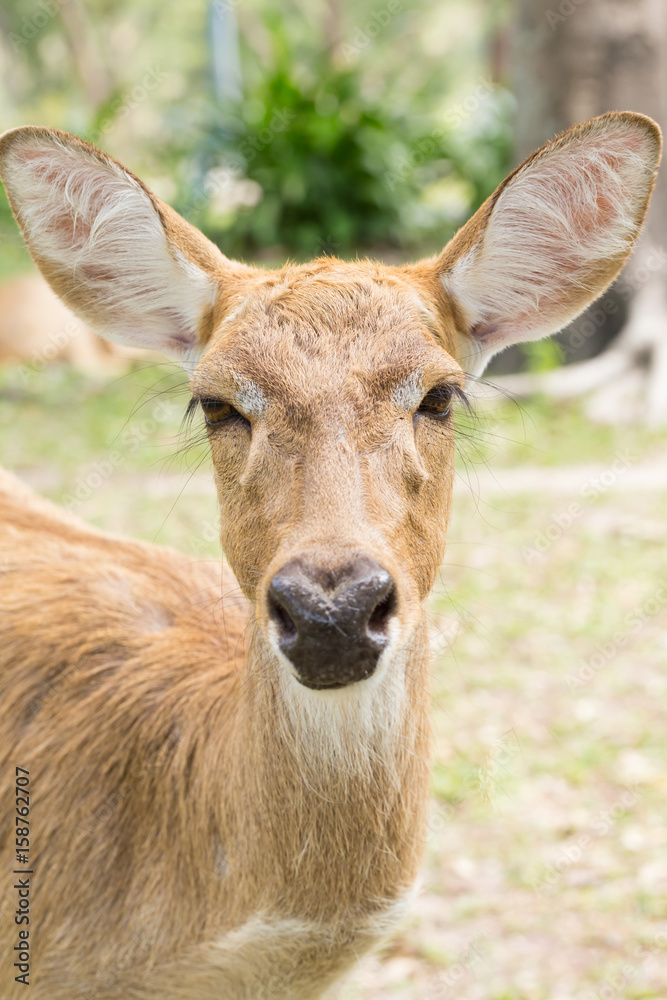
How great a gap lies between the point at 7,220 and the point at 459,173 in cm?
892

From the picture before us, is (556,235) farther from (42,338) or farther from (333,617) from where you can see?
(42,338)

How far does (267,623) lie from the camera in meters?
2.09

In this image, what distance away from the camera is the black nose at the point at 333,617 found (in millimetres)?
1933

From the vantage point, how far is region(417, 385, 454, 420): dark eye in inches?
99.5

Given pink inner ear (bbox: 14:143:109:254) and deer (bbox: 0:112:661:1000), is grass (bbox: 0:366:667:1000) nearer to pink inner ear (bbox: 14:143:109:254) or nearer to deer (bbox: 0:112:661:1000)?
deer (bbox: 0:112:661:1000)

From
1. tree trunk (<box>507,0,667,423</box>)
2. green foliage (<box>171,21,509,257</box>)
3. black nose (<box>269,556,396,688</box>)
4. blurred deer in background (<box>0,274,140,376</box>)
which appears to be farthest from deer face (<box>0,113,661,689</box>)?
green foliage (<box>171,21,509,257</box>)

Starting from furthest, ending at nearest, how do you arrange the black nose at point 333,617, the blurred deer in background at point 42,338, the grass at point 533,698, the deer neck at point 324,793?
the blurred deer in background at point 42,338 < the grass at point 533,698 < the deer neck at point 324,793 < the black nose at point 333,617

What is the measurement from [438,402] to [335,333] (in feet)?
1.14

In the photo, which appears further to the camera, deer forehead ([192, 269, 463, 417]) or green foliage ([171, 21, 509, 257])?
green foliage ([171, 21, 509, 257])

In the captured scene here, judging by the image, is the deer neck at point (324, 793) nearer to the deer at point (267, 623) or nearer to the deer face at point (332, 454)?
the deer at point (267, 623)

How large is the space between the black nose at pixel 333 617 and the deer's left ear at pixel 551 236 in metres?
1.23

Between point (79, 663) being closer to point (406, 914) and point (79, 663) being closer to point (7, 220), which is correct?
point (406, 914)

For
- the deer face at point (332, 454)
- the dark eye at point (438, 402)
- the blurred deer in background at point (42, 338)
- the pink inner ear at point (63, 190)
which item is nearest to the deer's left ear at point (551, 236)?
the deer face at point (332, 454)

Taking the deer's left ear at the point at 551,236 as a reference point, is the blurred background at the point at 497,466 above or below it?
below
